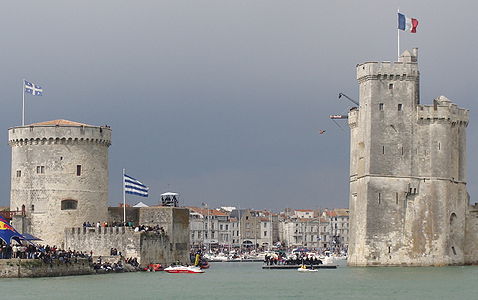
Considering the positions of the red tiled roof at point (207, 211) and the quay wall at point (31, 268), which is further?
the red tiled roof at point (207, 211)

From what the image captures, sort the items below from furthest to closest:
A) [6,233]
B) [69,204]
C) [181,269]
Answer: [69,204], [181,269], [6,233]

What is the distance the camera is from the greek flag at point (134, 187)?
264 feet

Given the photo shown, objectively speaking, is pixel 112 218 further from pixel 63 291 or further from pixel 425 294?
pixel 425 294

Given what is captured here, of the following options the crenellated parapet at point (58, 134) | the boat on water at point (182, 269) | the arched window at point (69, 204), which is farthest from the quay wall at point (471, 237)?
the arched window at point (69, 204)

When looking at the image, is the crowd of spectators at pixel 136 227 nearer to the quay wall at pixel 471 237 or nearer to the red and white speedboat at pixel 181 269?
the red and white speedboat at pixel 181 269

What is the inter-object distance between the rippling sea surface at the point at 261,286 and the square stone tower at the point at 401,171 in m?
4.31

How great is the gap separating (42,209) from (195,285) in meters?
16.8

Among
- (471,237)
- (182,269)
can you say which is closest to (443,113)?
(471,237)

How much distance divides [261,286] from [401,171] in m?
20.6

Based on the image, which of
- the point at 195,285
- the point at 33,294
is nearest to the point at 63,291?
the point at 33,294

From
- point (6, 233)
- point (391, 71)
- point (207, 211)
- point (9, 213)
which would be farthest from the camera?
point (207, 211)

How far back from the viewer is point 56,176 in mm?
79750

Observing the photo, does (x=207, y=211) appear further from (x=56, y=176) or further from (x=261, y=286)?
(x=261, y=286)

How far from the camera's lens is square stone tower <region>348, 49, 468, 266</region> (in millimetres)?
84375
